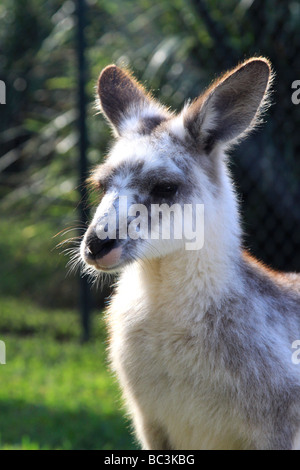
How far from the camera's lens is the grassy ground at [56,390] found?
486 cm

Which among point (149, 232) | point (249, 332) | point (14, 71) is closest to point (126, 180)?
point (149, 232)

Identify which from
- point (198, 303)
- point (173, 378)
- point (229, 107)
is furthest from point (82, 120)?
point (173, 378)

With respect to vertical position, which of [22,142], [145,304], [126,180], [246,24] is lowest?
[145,304]

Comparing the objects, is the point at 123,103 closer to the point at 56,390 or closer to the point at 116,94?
the point at 116,94

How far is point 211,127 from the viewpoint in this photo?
3.44 meters

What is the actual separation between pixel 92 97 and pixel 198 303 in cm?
443

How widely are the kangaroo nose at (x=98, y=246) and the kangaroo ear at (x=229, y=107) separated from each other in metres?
0.74

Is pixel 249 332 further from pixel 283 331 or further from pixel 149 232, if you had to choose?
pixel 149 232

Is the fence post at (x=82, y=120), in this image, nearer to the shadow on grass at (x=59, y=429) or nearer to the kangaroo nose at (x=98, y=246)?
the shadow on grass at (x=59, y=429)

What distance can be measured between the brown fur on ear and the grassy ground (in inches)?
75.9

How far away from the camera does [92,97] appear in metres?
7.30

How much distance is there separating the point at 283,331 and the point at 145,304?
67 cm

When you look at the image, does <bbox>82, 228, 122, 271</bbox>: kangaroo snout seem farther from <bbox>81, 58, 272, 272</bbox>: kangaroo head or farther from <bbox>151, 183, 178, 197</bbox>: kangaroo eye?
<bbox>151, 183, 178, 197</bbox>: kangaroo eye

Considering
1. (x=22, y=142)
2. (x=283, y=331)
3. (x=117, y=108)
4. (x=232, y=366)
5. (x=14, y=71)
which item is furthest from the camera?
(x=22, y=142)
